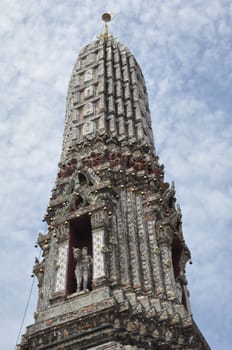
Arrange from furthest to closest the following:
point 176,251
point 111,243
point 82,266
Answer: point 176,251, point 111,243, point 82,266

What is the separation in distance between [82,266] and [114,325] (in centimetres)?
291

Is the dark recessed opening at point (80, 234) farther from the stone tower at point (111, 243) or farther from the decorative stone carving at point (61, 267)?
the decorative stone carving at point (61, 267)

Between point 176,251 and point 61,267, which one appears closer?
point 61,267

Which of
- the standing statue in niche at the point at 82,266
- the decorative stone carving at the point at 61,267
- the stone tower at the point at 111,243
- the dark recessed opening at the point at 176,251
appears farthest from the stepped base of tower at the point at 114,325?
the dark recessed opening at the point at 176,251

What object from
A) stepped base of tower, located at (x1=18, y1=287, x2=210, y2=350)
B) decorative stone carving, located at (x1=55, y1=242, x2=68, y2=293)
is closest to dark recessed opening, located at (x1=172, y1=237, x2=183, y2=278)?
stepped base of tower, located at (x1=18, y1=287, x2=210, y2=350)

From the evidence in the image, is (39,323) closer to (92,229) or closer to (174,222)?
(92,229)

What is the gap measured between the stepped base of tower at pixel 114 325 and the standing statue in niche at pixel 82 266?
A: 746 mm

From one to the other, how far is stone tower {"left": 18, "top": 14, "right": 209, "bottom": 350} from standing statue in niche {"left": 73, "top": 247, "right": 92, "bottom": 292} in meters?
0.03

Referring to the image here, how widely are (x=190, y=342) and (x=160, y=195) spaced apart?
5.92 meters

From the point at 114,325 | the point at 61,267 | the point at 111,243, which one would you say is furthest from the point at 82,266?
the point at 114,325

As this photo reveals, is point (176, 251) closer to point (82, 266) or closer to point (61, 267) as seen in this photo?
point (82, 266)

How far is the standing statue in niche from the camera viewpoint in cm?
1738

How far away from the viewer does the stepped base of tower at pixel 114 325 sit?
15148 millimetres

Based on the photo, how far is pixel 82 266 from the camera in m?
17.8
